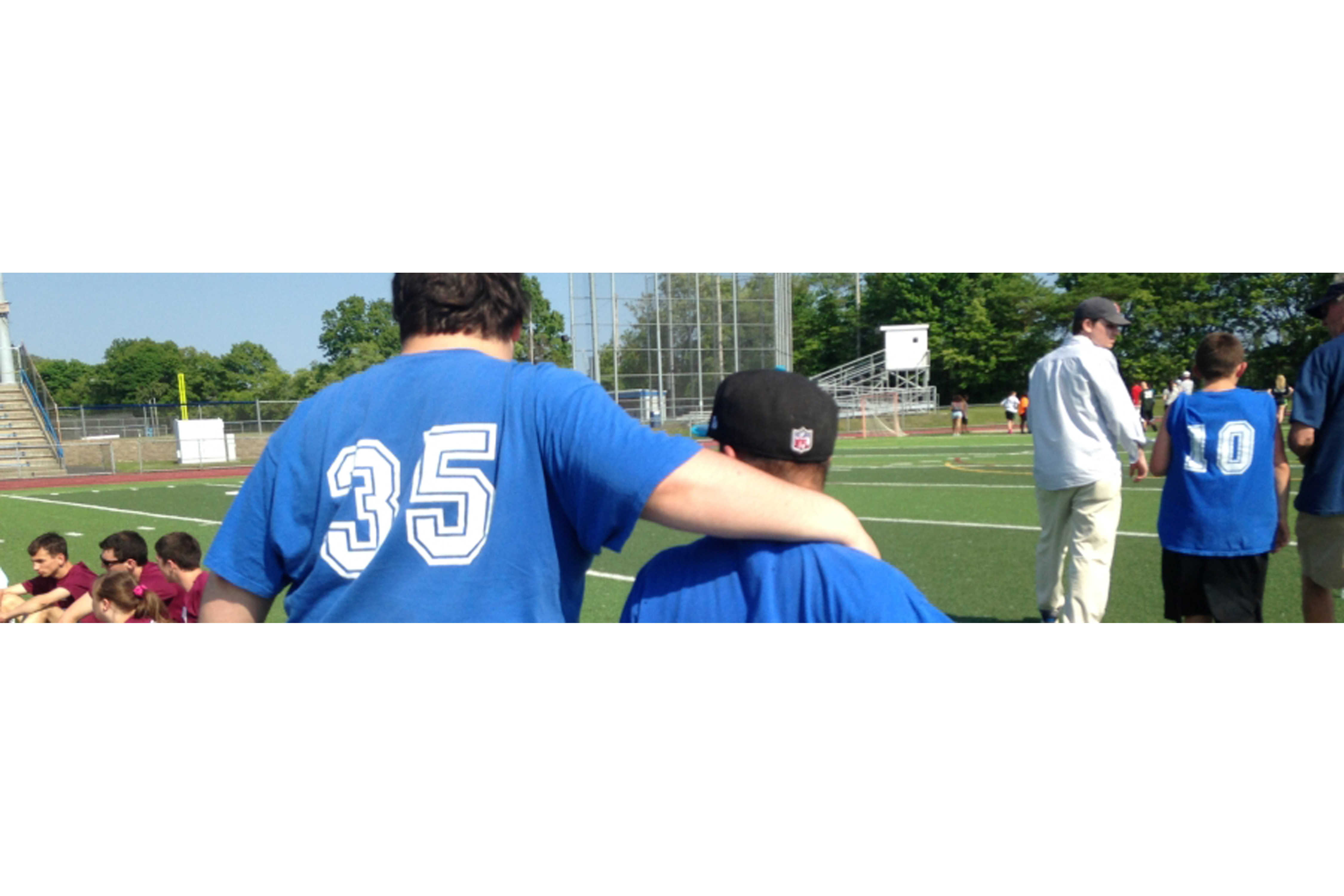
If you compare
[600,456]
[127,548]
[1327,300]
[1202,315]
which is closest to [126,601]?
[127,548]

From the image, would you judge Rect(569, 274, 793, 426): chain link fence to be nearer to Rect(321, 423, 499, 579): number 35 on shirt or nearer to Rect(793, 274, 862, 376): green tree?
Rect(793, 274, 862, 376): green tree

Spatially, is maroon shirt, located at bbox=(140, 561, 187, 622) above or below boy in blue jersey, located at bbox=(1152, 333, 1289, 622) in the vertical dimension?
below

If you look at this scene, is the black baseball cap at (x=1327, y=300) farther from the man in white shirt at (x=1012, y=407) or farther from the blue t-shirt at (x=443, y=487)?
the man in white shirt at (x=1012, y=407)

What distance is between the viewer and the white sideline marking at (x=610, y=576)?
6.96 metres

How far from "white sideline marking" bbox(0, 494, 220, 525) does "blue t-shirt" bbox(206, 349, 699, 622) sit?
34.3ft

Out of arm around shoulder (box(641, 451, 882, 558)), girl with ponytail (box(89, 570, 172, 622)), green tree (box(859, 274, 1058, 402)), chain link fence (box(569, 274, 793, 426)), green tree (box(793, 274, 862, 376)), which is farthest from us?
green tree (box(793, 274, 862, 376))

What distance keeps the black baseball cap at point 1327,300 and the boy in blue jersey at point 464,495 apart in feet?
13.1

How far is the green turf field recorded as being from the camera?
587cm

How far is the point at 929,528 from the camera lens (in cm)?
900

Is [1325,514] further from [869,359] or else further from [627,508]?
[869,359]

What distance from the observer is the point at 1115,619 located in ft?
17.3

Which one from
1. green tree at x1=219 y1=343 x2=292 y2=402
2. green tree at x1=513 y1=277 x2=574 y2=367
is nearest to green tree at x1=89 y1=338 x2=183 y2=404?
green tree at x1=219 y1=343 x2=292 y2=402

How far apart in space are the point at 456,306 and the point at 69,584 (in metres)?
5.42

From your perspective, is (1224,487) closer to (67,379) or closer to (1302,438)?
(1302,438)
